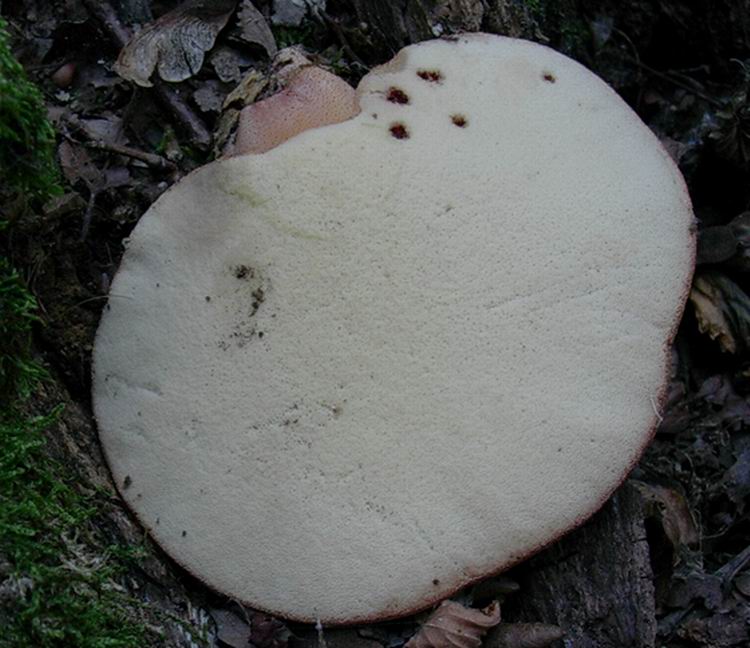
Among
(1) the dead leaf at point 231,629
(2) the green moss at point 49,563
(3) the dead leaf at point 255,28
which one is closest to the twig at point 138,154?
(3) the dead leaf at point 255,28

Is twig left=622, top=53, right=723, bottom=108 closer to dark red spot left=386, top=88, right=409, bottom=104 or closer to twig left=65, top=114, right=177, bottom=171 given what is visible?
dark red spot left=386, top=88, right=409, bottom=104

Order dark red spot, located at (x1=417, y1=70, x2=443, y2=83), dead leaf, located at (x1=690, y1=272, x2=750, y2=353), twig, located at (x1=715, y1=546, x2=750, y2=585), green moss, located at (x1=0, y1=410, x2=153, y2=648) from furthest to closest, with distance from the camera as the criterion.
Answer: dead leaf, located at (x1=690, y1=272, x2=750, y2=353) < twig, located at (x1=715, y1=546, x2=750, y2=585) < dark red spot, located at (x1=417, y1=70, x2=443, y2=83) < green moss, located at (x1=0, y1=410, x2=153, y2=648)

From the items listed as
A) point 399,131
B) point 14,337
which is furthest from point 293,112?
point 14,337

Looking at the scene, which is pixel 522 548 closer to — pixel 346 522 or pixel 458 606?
pixel 458 606

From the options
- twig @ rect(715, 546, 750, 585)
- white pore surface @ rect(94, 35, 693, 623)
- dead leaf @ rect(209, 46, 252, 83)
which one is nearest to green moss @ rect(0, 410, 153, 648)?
white pore surface @ rect(94, 35, 693, 623)

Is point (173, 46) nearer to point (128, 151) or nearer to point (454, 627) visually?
point (128, 151)

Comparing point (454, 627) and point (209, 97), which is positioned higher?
point (209, 97)
